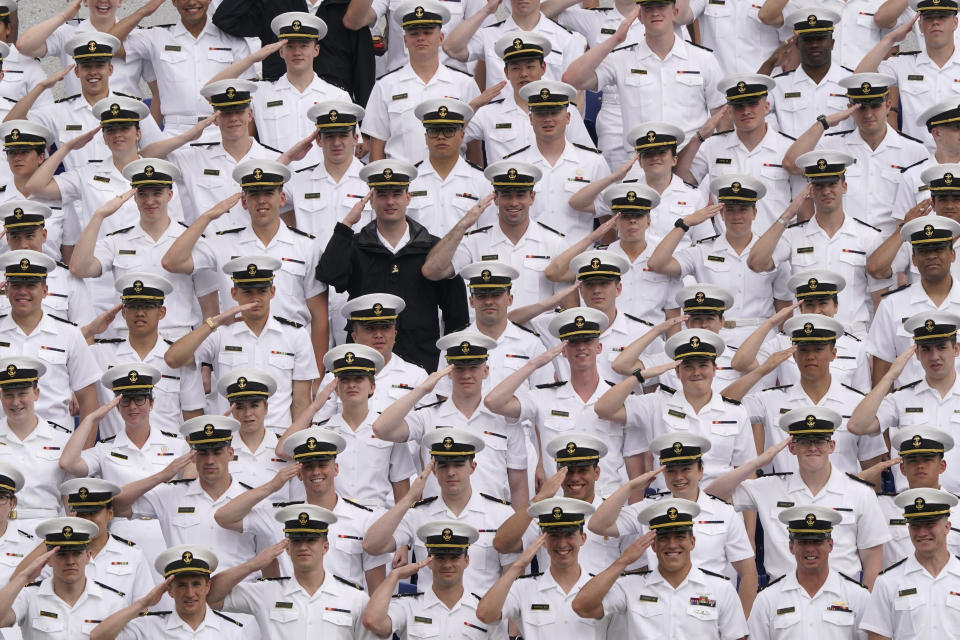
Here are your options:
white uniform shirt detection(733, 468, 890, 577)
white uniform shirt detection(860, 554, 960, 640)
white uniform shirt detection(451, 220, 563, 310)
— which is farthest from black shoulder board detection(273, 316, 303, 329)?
white uniform shirt detection(860, 554, 960, 640)

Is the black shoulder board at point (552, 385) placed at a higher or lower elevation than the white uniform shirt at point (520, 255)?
lower

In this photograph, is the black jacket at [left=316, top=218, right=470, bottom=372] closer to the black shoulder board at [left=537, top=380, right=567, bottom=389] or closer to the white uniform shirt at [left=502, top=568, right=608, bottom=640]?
the black shoulder board at [left=537, top=380, right=567, bottom=389]

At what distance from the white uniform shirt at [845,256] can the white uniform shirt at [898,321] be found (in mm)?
490

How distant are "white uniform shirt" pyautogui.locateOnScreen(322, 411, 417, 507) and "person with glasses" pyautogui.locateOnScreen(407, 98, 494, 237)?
209cm

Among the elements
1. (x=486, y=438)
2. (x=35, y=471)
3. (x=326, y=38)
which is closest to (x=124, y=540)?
(x=35, y=471)

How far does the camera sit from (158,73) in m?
16.5

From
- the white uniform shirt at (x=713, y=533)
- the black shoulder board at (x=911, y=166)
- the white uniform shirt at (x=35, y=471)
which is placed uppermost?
the black shoulder board at (x=911, y=166)

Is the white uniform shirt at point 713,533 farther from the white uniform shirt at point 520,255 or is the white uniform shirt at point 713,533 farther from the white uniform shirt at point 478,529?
the white uniform shirt at point 520,255

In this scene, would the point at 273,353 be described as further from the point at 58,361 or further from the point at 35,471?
the point at 35,471

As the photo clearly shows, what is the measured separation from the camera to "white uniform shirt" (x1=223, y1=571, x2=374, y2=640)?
1251cm

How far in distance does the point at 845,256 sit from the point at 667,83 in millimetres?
2075

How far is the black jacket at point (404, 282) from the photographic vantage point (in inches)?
568

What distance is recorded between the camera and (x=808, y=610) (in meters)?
12.4

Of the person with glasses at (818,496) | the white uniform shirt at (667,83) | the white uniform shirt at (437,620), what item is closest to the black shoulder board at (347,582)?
the white uniform shirt at (437,620)
